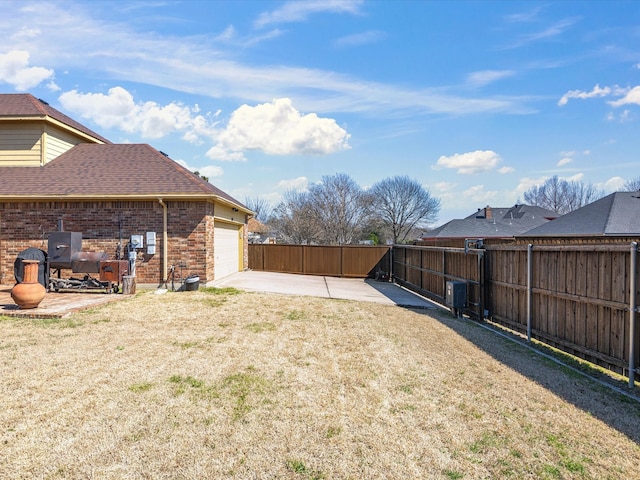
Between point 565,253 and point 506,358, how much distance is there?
1892mm

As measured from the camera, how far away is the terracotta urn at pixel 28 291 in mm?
7828

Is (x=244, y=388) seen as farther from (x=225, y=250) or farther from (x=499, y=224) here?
(x=499, y=224)

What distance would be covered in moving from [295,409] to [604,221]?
18195 millimetres

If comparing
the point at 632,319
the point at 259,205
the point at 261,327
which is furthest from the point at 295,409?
the point at 259,205

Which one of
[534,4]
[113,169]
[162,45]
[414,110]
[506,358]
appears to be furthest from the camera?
[414,110]

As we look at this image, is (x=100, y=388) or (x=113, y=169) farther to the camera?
(x=113, y=169)

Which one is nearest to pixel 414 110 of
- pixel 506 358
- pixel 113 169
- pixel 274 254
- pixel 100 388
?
pixel 274 254

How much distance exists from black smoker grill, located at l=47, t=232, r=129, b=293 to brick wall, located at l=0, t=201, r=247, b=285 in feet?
2.60

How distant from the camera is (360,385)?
4.54 m

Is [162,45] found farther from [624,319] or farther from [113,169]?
[624,319]

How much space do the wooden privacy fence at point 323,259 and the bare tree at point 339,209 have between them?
67.1 feet

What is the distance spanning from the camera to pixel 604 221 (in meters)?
16.8

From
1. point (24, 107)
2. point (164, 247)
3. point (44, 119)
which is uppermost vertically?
point (24, 107)

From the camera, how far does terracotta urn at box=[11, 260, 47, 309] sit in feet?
25.7
